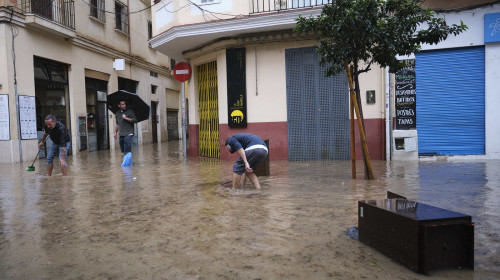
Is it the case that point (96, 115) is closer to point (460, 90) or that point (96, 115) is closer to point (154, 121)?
→ point (154, 121)

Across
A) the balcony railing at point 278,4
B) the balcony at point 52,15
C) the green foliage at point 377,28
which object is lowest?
the green foliage at point 377,28

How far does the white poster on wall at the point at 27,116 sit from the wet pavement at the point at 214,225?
510 centimetres

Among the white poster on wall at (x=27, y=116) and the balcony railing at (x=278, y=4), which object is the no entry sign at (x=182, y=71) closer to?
the balcony railing at (x=278, y=4)

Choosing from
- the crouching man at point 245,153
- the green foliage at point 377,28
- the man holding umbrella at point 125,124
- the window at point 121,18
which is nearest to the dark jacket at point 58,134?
the man holding umbrella at point 125,124

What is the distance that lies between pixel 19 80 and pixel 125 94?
4.74 meters

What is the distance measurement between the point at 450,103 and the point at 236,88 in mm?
6148

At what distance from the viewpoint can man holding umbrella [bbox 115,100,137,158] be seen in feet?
33.8

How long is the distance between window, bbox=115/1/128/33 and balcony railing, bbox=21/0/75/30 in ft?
13.0

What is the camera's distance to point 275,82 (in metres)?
11.6

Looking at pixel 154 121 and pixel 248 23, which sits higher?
pixel 248 23

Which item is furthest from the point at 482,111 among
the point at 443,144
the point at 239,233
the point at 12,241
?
the point at 12,241

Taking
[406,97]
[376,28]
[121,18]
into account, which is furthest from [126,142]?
[121,18]

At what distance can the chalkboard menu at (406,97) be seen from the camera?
1097 cm

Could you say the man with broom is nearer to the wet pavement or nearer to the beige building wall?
the wet pavement
